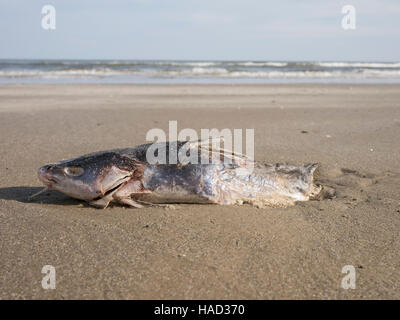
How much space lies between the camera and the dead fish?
11.6 ft

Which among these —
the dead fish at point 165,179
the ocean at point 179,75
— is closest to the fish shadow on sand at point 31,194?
the dead fish at point 165,179

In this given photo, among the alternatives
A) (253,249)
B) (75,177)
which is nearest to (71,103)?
(75,177)

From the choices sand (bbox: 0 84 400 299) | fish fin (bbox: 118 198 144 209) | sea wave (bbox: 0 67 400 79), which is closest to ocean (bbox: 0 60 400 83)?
sea wave (bbox: 0 67 400 79)

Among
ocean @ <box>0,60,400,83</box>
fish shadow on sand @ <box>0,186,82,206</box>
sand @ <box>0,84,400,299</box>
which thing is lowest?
sand @ <box>0,84,400,299</box>

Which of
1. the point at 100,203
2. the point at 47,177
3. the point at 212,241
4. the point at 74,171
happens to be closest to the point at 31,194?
the point at 47,177

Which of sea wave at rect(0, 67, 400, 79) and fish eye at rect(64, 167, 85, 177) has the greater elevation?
sea wave at rect(0, 67, 400, 79)

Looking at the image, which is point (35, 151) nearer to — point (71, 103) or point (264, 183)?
point (264, 183)

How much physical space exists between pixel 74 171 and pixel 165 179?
76cm

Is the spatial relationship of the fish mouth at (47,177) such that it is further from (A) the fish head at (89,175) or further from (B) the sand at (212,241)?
(B) the sand at (212,241)

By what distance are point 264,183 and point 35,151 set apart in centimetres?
367

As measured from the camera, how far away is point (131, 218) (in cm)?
345

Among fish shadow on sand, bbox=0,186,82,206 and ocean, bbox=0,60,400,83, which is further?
ocean, bbox=0,60,400,83

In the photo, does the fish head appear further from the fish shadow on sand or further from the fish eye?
the fish shadow on sand
